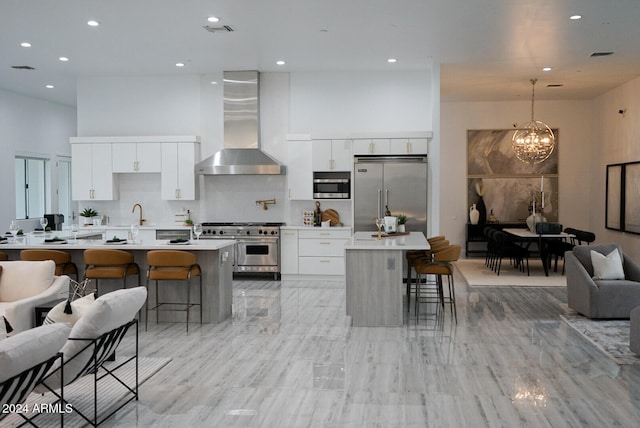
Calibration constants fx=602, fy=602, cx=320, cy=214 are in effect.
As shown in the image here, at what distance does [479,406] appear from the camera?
428 centimetres

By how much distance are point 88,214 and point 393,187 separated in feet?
17.3

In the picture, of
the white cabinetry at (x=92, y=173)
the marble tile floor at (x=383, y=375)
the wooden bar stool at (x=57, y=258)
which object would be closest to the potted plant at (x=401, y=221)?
the marble tile floor at (x=383, y=375)

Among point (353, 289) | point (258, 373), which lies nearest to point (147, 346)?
point (258, 373)

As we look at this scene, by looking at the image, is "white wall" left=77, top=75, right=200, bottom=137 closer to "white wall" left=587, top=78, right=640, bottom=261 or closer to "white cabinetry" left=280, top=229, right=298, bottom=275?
"white cabinetry" left=280, top=229, right=298, bottom=275

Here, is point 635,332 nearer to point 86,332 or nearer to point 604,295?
point 604,295

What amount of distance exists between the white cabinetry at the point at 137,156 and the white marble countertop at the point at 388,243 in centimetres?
414

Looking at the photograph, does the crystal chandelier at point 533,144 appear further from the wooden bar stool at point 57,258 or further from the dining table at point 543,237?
the wooden bar stool at point 57,258

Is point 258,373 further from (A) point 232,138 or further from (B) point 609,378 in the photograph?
(A) point 232,138

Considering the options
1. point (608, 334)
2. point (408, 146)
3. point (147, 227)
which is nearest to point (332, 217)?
point (408, 146)

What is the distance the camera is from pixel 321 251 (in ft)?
33.1

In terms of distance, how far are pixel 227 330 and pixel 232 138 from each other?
4495 mm

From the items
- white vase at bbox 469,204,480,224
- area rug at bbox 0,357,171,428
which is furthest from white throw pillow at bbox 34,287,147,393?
white vase at bbox 469,204,480,224

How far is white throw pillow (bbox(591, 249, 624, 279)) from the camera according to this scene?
7.15m

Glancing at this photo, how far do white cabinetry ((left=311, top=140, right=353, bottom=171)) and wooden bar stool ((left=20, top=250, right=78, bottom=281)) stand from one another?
4.39 meters
